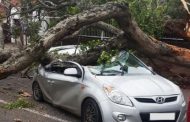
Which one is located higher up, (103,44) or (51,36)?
(51,36)

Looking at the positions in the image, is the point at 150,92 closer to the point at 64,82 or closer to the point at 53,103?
the point at 64,82

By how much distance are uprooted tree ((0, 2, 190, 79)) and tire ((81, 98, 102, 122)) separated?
1957 mm

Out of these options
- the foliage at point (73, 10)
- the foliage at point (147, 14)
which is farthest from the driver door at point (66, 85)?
the foliage at point (147, 14)

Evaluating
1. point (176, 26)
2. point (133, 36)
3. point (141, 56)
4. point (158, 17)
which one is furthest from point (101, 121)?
point (176, 26)

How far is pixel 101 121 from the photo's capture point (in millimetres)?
7457

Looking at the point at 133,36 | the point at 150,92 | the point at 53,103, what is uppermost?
the point at 133,36

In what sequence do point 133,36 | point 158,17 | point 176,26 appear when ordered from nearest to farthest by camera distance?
point 133,36 < point 158,17 < point 176,26

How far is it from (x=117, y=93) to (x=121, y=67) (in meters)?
1.35

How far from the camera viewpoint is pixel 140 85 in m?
7.87

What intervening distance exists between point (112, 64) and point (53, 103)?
1.57 meters

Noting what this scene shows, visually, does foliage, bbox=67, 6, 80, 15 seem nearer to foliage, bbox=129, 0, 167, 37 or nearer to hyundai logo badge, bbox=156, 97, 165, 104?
foliage, bbox=129, 0, 167, 37

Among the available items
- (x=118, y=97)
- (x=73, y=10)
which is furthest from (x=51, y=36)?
(x=118, y=97)

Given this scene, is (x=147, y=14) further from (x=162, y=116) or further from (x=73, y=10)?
(x=162, y=116)

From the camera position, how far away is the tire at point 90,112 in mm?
7495
